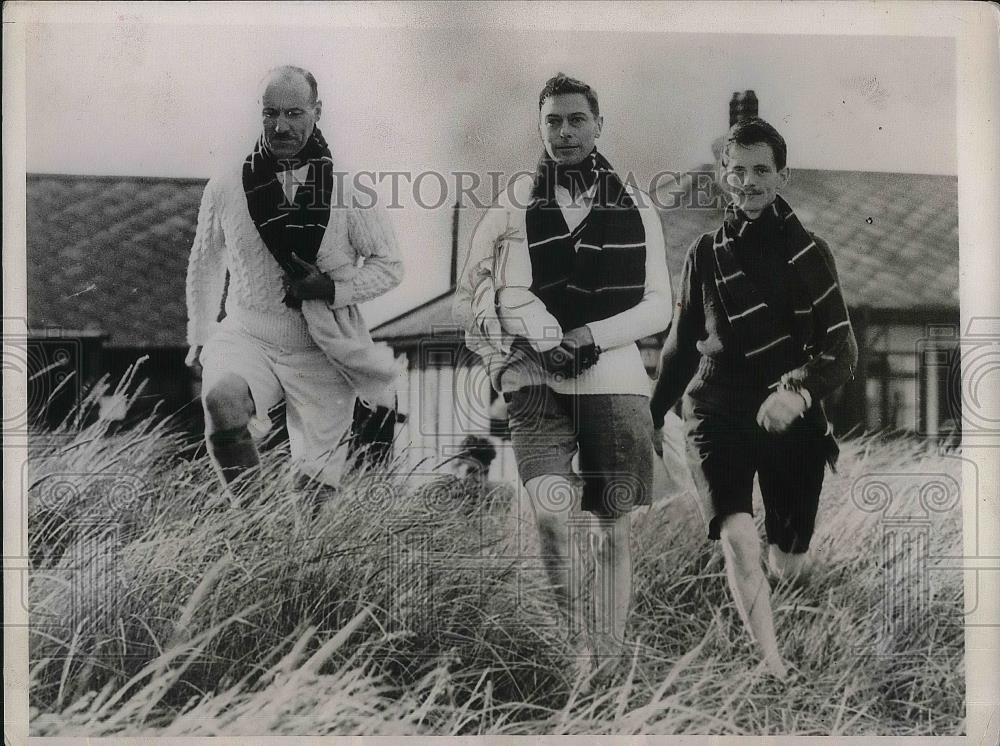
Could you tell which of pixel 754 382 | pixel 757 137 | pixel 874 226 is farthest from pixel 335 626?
pixel 874 226

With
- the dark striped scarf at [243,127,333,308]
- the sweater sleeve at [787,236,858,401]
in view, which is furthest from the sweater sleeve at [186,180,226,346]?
the sweater sleeve at [787,236,858,401]

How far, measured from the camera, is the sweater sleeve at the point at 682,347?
10.3 feet

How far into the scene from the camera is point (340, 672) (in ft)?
9.94

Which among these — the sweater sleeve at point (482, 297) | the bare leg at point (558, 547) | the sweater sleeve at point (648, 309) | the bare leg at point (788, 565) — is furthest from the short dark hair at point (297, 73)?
the bare leg at point (788, 565)

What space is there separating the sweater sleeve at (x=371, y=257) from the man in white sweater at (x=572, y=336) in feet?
0.86

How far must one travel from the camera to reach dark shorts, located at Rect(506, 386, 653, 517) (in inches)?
121

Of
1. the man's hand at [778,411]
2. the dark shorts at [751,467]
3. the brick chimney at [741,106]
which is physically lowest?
the dark shorts at [751,467]

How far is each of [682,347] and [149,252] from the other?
1.96 meters

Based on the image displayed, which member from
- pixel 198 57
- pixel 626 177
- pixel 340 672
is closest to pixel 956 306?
pixel 626 177

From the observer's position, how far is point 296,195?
310cm

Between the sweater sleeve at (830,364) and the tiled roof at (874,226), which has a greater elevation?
the tiled roof at (874,226)

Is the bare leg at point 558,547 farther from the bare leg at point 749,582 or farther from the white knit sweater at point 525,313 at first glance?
the bare leg at point 749,582

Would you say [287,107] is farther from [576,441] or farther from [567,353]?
[576,441]

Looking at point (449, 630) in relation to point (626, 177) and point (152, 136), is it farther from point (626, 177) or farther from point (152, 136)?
point (152, 136)
